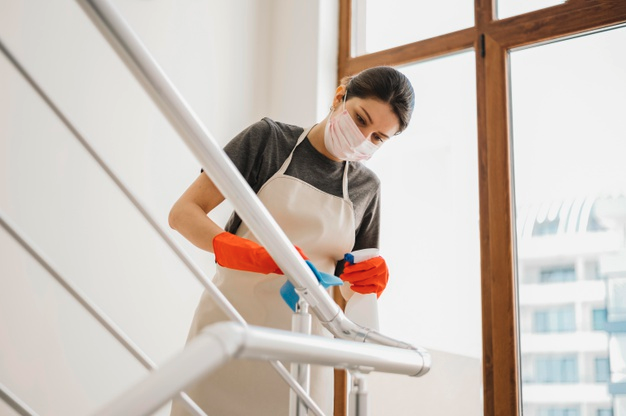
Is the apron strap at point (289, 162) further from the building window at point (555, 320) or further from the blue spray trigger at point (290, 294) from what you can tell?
the building window at point (555, 320)

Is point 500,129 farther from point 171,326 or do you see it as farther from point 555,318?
point 171,326

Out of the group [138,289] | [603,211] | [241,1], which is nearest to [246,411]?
[138,289]

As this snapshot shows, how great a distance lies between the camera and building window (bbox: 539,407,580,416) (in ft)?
6.41

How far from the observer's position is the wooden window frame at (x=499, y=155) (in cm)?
207

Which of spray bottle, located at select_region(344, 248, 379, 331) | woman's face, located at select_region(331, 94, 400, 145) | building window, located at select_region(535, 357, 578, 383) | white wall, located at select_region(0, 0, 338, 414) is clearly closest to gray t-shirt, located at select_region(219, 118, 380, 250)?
woman's face, located at select_region(331, 94, 400, 145)

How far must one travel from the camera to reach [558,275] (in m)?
2.06

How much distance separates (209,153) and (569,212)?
5.35 ft

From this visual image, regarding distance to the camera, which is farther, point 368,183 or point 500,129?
point 500,129

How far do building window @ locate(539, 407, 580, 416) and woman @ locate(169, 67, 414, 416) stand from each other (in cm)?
78

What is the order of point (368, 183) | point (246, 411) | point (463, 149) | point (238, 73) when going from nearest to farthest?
point (246, 411)
point (368, 183)
point (463, 149)
point (238, 73)

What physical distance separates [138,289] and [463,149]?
1214mm

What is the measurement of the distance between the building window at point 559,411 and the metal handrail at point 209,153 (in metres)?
1.27

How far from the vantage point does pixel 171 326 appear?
2275 mm

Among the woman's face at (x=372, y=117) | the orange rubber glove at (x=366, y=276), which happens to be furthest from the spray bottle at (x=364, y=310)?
the woman's face at (x=372, y=117)
